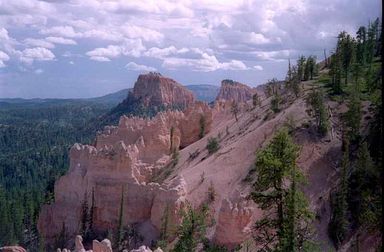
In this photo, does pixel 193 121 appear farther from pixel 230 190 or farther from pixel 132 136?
pixel 230 190

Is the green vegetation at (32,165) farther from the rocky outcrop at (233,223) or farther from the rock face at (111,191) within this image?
the rocky outcrop at (233,223)

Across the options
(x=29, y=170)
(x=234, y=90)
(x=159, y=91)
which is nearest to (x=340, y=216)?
(x=29, y=170)

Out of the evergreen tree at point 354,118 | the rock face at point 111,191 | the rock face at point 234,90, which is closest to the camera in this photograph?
the evergreen tree at point 354,118

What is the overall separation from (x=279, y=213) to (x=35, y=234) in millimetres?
34653

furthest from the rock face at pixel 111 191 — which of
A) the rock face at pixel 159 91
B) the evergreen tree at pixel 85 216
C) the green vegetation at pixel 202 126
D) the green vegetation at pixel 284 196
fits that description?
the rock face at pixel 159 91

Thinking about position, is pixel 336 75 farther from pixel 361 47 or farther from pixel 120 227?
pixel 120 227

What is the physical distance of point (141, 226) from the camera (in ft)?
126

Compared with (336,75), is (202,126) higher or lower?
lower

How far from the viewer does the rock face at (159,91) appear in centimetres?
14012

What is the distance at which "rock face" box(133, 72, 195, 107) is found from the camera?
460 feet

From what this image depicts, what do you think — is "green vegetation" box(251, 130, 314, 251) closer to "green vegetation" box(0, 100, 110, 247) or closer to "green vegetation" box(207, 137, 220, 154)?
"green vegetation" box(207, 137, 220, 154)

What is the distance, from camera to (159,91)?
465ft

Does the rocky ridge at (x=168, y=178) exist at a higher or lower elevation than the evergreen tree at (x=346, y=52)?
lower

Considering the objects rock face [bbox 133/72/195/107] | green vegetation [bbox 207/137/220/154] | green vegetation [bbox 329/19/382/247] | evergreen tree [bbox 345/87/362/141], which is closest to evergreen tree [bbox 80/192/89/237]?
green vegetation [bbox 207/137/220/154]
